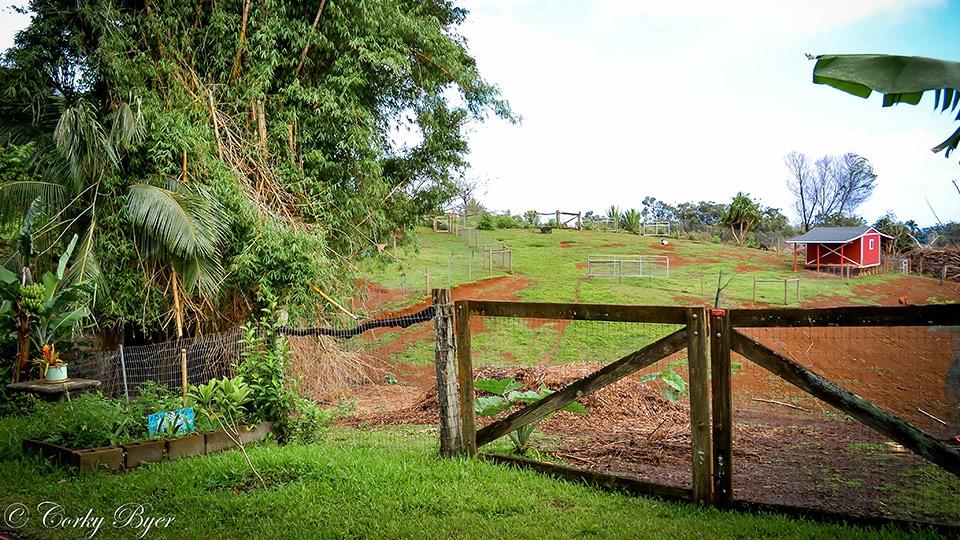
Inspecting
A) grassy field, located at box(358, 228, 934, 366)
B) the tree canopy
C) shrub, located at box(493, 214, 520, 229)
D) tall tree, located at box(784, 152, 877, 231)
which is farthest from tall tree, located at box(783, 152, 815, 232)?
the tree canopy

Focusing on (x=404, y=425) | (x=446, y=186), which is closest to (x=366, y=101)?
(x=446, y=186)

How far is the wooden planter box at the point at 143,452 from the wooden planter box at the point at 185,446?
0.07 m

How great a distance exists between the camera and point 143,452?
5.26 m

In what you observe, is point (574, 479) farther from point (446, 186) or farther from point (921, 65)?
point (446, 186)

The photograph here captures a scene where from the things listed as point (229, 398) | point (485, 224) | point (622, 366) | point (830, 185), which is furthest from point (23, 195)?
point (830, 185)

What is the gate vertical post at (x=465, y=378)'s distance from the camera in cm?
499

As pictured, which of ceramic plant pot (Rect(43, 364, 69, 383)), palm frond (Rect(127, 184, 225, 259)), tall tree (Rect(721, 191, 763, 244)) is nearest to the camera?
ceramic plant pot (Rect(43, 364, 69, 383))

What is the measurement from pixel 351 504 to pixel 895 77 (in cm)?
377

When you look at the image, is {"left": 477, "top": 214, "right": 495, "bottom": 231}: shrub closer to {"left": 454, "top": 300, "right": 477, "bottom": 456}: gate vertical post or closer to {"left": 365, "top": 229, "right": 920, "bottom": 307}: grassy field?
{"left": 365, "top": 229, "right": 920, "bottom": 307}: grassy field

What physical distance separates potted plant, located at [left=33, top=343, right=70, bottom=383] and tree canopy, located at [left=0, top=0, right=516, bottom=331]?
1.88m

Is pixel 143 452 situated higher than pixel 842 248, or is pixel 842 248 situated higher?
pixel 842 248

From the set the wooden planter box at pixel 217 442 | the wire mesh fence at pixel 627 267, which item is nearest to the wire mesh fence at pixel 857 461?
the wooden planter box at pixel 217 442

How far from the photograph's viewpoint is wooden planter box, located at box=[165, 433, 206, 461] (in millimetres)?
5398

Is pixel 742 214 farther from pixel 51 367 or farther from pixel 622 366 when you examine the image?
pixel 51 367
